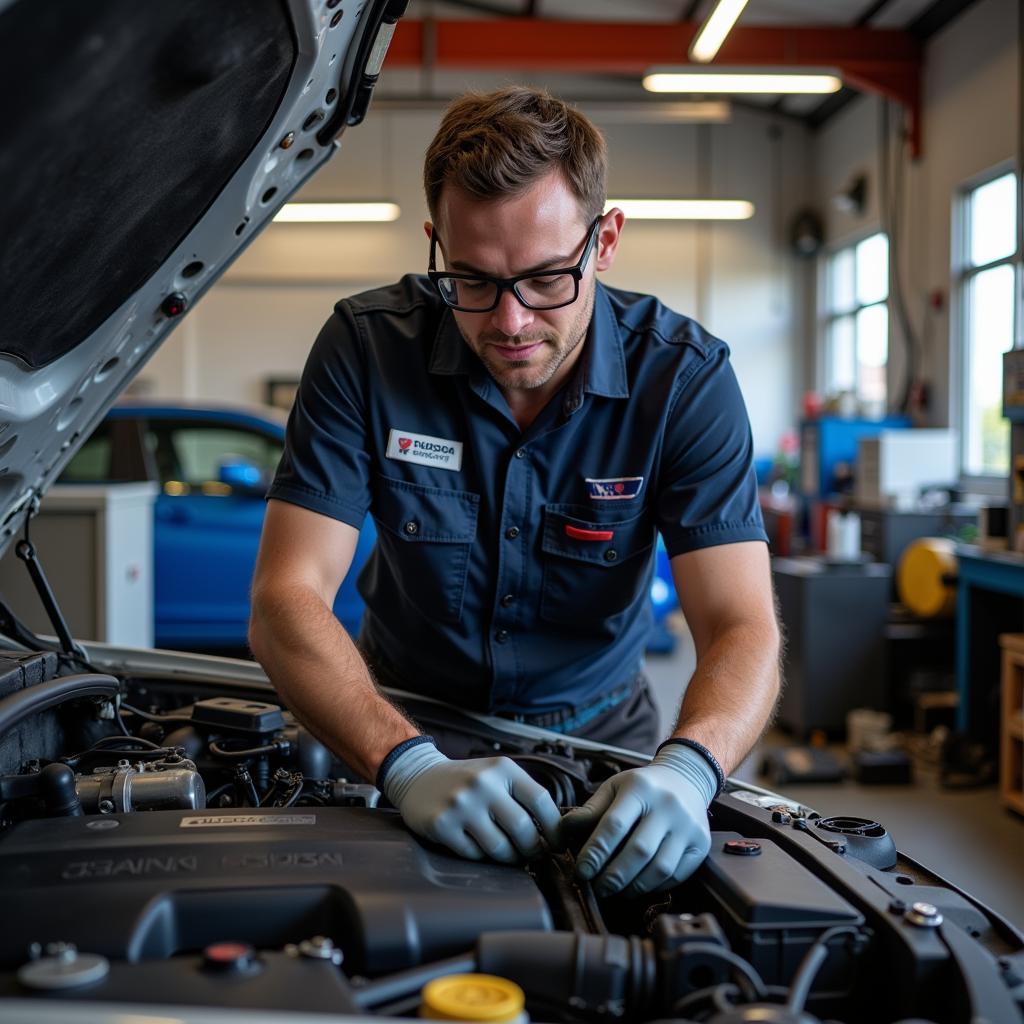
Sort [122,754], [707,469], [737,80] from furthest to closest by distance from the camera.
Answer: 1. [737,80]
2. [707,469]
3. [122,754]

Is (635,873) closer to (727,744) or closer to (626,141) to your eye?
(727,744)

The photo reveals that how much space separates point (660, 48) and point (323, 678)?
22.7ft

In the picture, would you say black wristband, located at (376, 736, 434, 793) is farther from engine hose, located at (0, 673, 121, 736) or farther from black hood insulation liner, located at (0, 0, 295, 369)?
black hood insulation liner, located at (0, 0, 295, 369)

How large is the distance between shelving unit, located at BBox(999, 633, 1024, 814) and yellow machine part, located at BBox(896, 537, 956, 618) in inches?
34.7

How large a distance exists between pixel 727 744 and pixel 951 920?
0.34 metres

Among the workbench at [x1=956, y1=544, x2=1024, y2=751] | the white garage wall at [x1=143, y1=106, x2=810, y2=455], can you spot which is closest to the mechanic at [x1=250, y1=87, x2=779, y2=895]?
the workbench at [x1=956, y1=544, x2=1024, y2=751]

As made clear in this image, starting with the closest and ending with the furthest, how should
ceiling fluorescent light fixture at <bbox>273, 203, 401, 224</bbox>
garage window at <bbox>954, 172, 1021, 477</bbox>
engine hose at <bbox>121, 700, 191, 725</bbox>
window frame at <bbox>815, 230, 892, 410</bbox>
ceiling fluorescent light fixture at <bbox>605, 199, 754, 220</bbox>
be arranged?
1. engine hose at <bbox>121, 700, 191, 725</bbox>
2. garage window at <bbox>954, 172, 1021, 477</bbox>
3. ceiling fluorescent light fixture at <bbox>273, 203, 401, 224</bbox>
4. ceiling fluorescent light fixture at <bbox>605, 199, 754, 220</bbox>
5. window frame at <bbox>815, 230, 892, 410</bbox>

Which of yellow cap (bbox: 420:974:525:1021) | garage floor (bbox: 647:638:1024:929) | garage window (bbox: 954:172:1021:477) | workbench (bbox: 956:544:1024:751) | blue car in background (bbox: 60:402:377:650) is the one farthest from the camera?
garage window (bbox: 954:172:1021:477)

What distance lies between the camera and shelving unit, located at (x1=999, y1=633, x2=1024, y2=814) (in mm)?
3434

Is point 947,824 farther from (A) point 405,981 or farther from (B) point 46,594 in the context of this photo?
(A) point 405,981

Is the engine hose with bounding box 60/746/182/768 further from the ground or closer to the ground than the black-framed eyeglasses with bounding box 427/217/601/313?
closer to the ground

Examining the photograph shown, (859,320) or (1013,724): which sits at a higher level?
(859,320)

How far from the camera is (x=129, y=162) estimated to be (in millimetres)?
928

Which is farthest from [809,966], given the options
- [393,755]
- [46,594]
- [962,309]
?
[962,309]
